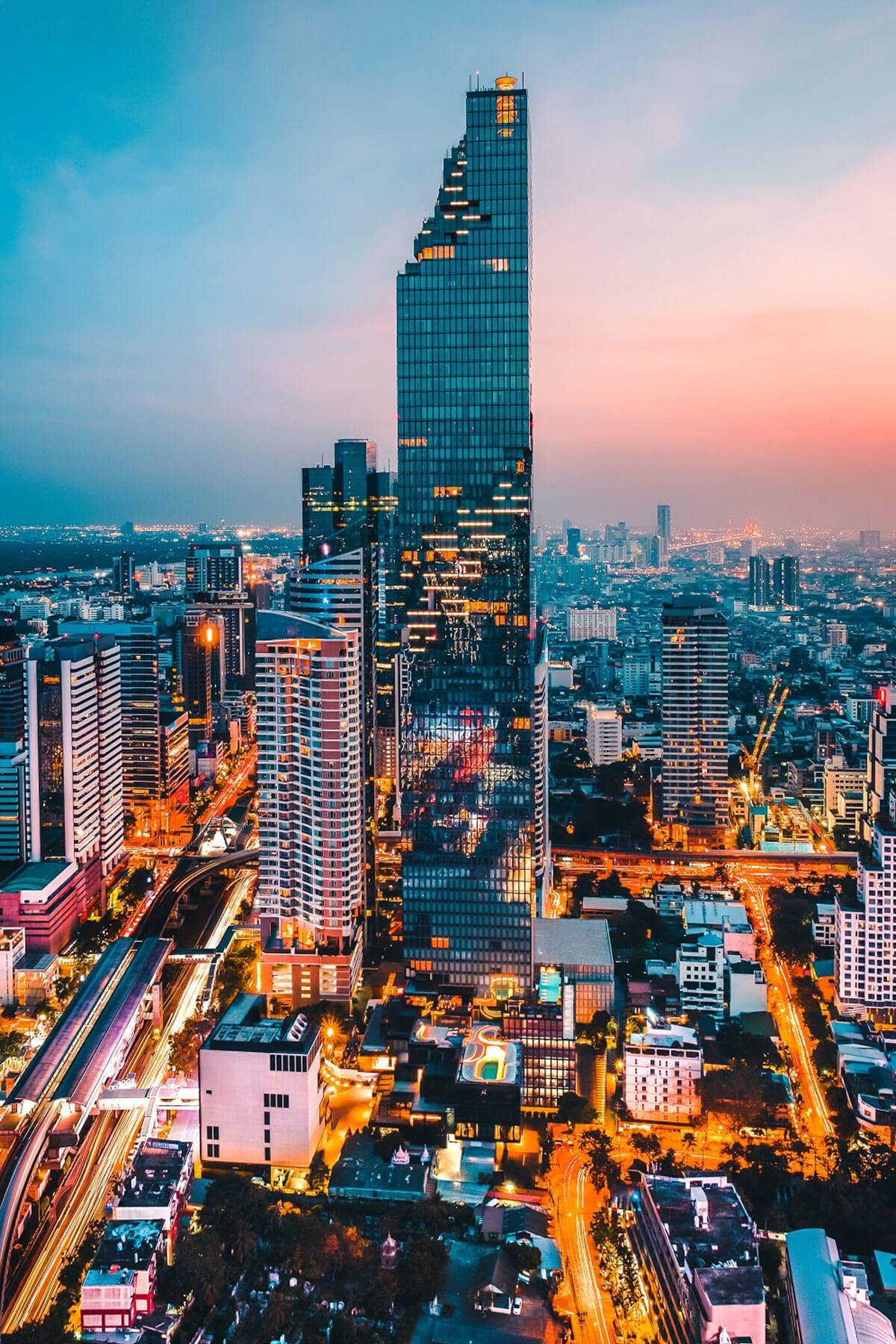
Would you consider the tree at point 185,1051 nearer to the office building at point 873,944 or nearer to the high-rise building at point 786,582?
the office building at point 873,944

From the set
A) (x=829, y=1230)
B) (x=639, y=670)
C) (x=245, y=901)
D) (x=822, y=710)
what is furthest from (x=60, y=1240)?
(x=639, y=670)

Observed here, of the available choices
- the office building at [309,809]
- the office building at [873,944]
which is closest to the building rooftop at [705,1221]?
the office building at [873,944]

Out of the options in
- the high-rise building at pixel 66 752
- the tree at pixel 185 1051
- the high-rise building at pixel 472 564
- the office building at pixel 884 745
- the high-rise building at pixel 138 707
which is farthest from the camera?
the high-rise building at pixel 138 707

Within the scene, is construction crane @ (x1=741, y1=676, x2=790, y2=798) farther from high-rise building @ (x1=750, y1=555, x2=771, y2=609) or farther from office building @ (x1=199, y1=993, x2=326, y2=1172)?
high-rise building @ (x1=750, y1=555, x2=771, y2=609)

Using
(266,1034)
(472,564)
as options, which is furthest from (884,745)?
(266,1034)

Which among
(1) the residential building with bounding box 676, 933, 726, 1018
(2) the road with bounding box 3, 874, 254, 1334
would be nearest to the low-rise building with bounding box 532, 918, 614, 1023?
(1) the residential building with bounding box 676, 933, 726, 1018

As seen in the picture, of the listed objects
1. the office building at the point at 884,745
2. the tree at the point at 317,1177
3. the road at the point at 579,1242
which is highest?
the office building at the point at 884,745

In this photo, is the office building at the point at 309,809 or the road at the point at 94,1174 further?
the office building at the point at 309,809
